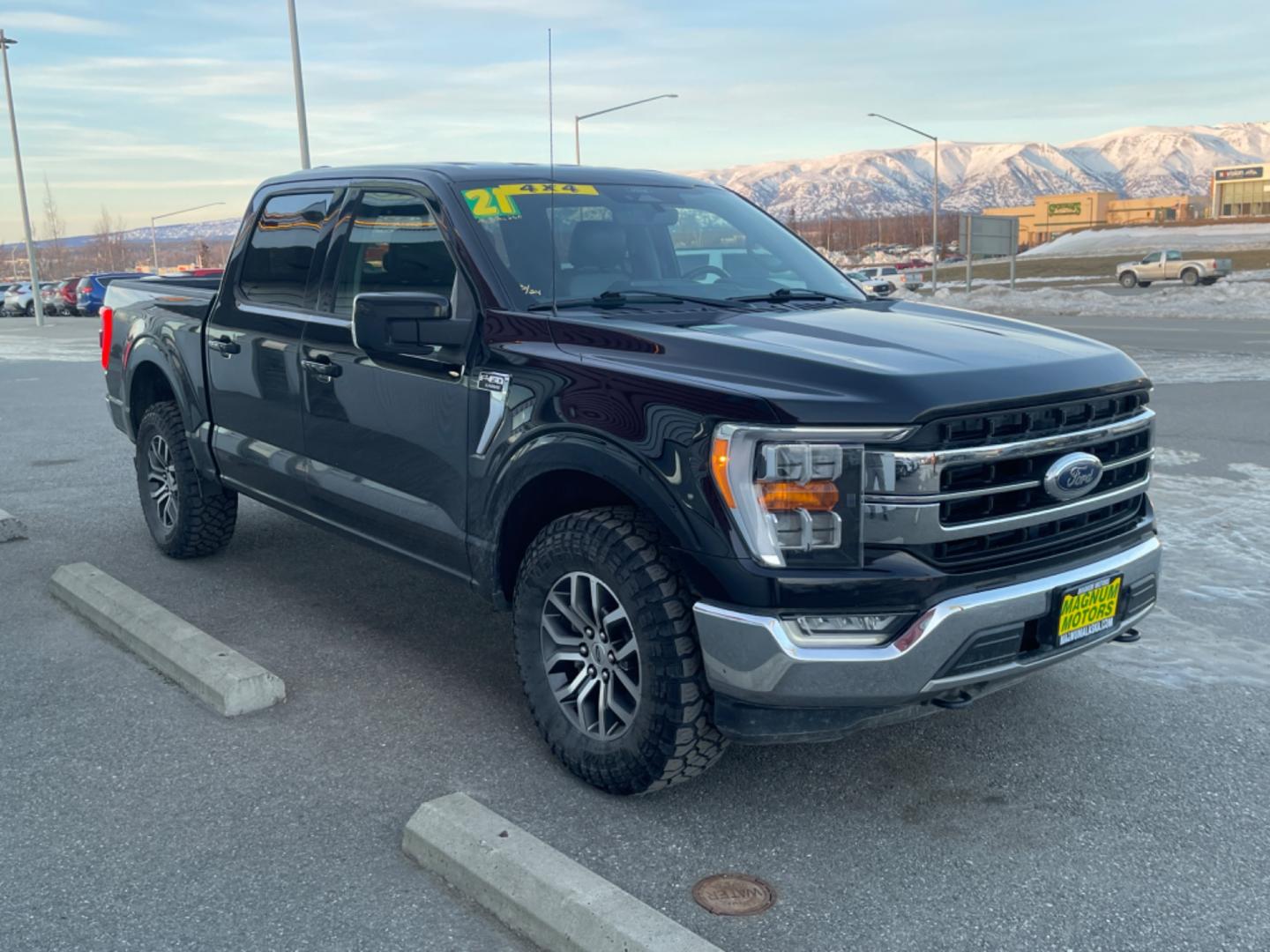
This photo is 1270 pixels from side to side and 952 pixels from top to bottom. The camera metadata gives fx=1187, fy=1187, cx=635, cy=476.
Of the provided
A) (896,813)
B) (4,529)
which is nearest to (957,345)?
(896,813)

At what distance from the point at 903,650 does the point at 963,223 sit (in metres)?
37.0

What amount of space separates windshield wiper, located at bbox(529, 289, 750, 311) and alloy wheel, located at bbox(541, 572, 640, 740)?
1053 mm

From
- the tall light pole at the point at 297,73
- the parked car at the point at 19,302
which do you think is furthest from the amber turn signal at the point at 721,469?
the parked car at the point at 19,302

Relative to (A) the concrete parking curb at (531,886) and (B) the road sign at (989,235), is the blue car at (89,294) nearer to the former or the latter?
(B) the road sign at (989,235)

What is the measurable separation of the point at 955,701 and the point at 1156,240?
323 ft

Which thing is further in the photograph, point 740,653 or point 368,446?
point 368,446

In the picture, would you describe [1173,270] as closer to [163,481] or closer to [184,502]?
[163,481]

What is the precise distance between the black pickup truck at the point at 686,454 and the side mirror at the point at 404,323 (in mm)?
11

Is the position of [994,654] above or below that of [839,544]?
below

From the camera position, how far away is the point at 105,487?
28.4ft

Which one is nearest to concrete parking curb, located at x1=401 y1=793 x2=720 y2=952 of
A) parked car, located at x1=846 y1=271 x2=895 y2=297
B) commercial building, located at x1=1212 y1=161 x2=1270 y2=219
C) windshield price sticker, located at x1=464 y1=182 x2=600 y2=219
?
windshield price sticker, located at x1=464 y1=182 x2=600 y2=219

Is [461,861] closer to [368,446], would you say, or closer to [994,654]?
[994,654]

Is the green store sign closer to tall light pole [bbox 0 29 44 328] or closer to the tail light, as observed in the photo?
tall light pole [bbox 0 29 44 328]

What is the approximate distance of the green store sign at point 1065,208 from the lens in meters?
156
